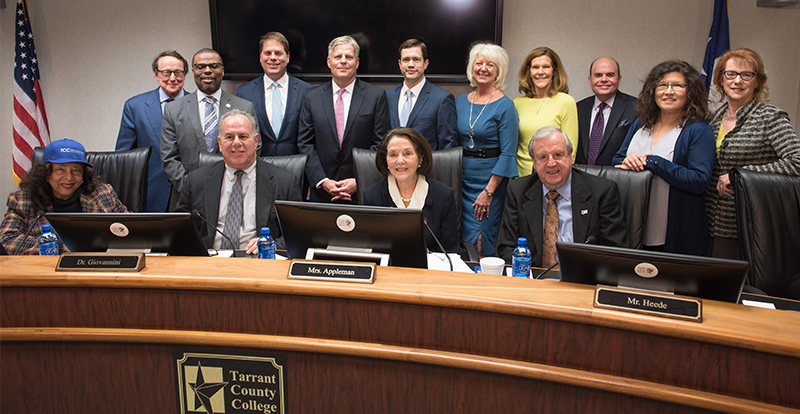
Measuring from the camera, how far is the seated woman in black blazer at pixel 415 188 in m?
2.34

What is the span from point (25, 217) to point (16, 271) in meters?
1.06

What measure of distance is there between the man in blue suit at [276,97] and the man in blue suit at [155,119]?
478 mm

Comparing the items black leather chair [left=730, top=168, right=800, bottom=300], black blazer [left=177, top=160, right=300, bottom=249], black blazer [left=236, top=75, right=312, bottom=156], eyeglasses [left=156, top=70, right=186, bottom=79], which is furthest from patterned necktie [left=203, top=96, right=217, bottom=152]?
black leather chair [left=730, top=168, right=800, bottom=300]

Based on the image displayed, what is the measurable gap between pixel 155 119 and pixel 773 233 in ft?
11.5

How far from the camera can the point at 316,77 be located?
13.3 ft

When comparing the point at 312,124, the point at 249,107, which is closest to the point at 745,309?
the point at 312,124

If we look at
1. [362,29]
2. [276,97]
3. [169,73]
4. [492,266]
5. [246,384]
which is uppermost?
[362,29]

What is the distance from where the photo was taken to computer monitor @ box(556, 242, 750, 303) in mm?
1111

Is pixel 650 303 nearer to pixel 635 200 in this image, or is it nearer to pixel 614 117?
pixel 635 200

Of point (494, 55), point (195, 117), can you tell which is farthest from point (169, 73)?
point (494, 55)

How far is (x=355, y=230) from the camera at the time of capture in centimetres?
141

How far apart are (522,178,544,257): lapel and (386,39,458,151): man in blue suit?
906 mm

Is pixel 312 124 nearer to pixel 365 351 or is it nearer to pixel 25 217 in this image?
pixel 25 217

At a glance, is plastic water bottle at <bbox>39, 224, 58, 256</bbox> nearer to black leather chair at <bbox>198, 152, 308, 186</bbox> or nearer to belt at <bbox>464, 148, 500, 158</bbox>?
black leather chair at <bbox>198, 152, 308, 186</bbox>
